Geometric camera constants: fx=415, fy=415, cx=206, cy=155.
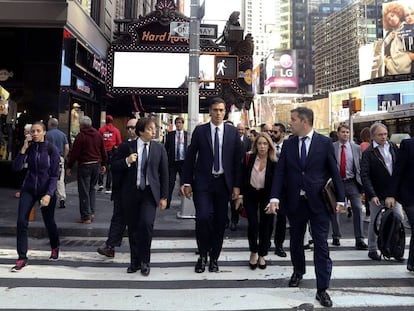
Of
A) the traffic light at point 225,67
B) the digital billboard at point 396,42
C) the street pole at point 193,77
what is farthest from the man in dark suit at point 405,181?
the digital billboard at point 396,42

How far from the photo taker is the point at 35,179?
554 cm

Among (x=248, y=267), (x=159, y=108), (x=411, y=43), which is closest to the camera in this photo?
(x=248, y=267)

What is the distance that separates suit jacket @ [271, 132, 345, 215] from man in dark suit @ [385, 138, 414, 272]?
1180 millimetres

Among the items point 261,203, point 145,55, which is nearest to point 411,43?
point 145,55

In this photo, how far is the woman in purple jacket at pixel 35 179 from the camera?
543 cm

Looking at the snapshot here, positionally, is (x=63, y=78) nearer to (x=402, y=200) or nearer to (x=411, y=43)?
(x=402, y=200)

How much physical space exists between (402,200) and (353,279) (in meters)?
1.17

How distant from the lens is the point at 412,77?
60.1 meters

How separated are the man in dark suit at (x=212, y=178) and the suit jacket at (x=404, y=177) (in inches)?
77.7

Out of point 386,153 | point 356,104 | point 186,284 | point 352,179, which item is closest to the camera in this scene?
point 186,284

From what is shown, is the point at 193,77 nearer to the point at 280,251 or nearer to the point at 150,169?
the point at 150,169

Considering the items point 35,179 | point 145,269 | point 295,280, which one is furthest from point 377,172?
point 35,179

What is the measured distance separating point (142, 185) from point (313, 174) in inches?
84.2

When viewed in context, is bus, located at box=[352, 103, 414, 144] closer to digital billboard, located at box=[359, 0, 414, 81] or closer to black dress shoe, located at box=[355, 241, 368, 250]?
black dress shoe, located at box=[355, 241, 368, 250]
